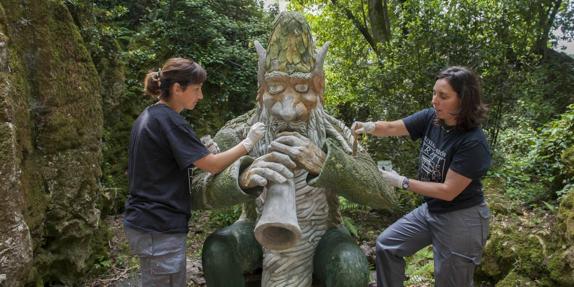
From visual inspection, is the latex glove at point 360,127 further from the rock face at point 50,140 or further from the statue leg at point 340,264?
the rock face at point 50,140

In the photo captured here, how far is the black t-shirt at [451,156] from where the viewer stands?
2598 millimetres

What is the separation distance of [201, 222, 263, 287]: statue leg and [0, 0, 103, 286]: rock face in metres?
1.14

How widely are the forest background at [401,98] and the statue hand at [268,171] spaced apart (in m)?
2.06

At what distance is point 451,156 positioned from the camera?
2.72 meters

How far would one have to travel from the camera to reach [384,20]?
9.64 meters

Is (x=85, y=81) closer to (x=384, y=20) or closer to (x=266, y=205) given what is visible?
(x=266, y=205)

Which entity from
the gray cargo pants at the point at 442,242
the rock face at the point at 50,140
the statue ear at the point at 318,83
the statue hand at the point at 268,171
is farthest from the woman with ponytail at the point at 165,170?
the gray cargo pants at the point at 442,242

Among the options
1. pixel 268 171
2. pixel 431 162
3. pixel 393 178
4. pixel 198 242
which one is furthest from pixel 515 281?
pixel 198 242

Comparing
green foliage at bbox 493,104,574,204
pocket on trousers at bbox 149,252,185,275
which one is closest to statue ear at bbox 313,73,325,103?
pocket on trousers at bbox 149,252,185,275

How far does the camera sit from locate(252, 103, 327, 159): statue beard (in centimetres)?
273

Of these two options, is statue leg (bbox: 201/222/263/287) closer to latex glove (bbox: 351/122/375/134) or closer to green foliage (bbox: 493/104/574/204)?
latex glove (bbox: 351/122/375/134)

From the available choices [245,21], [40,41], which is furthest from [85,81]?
[245,21]

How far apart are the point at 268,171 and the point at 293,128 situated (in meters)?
0.43

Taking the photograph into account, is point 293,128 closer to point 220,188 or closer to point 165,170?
point 220,188
